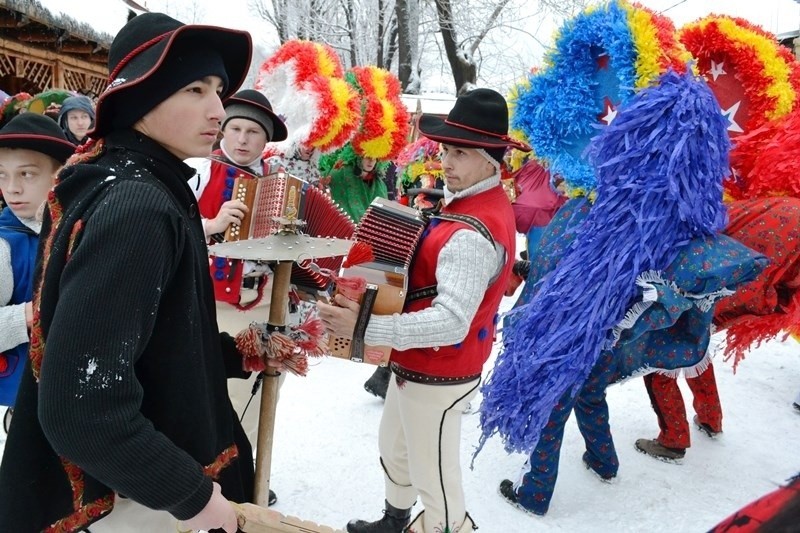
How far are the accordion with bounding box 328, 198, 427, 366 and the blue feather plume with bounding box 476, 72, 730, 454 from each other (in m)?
0.92

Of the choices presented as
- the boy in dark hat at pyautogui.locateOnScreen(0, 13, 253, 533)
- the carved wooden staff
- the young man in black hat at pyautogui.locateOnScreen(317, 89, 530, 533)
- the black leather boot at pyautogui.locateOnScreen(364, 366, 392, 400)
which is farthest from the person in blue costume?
the boy in dark hat at pyautogui.locateOnScreen(0, 13, 253, 533)

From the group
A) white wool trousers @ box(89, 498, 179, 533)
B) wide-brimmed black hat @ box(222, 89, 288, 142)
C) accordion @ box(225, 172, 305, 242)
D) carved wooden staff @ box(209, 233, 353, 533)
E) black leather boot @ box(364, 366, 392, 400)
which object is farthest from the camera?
black leather boot @ box(364, 366, 392, 400)

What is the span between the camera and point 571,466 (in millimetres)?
3398

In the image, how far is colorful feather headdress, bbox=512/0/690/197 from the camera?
8.63 feet

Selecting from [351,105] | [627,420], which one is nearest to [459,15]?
[351,105]

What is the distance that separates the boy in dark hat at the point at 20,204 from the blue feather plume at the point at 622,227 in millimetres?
2149

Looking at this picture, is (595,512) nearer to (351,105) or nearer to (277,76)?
(351,105)

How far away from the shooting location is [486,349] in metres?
2.30

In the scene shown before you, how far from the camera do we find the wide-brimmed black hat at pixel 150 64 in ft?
3.85

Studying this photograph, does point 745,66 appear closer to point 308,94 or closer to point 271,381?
point 308,94

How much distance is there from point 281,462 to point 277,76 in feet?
9.70

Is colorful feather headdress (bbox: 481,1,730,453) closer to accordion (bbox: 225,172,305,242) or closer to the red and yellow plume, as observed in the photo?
the red and yellow plume

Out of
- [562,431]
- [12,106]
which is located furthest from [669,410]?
[12,106]

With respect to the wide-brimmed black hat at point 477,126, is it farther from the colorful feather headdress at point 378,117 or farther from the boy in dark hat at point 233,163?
the colorful feather headdress at point 378,117
